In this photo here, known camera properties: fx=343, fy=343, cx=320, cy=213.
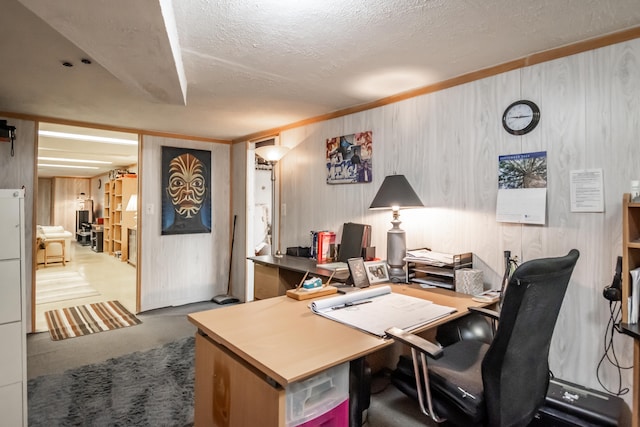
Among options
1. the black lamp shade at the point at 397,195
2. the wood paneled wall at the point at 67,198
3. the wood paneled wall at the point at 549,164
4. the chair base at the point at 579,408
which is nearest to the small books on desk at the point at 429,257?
the wood paneled wall at the point at 549,164

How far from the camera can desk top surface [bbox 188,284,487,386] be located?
1156mm

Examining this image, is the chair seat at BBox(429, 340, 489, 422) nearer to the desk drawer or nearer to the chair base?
the chair base

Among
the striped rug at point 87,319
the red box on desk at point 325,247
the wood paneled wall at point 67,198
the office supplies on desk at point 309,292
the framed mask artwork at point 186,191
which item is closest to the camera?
the office supplies on desk at point 309,292

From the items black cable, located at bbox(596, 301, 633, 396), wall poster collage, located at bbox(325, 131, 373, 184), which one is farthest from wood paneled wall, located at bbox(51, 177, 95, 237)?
black cable, located at bbox(596, 301, 633, 396)

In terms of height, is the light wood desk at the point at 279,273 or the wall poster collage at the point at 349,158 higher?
the wall poster collage at the point at 349,158

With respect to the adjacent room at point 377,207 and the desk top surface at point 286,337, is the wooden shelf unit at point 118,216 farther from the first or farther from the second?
the desk top surface at point 286,337

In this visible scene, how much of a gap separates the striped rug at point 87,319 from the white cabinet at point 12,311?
1.76 m

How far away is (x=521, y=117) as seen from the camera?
2.12 m

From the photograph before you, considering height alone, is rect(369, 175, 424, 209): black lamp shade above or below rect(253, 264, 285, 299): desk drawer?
above

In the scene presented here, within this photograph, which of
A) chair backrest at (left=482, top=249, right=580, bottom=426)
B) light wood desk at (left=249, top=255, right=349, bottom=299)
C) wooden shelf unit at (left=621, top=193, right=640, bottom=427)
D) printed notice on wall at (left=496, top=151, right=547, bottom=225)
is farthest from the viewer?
light wood desk at (left=249, top=255, right=349, bottom=299)

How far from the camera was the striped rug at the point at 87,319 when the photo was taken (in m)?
3.56

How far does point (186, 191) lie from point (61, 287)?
114 inches

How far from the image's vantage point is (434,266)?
2.35 m

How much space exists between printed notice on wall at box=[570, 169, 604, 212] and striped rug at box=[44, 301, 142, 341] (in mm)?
4163
